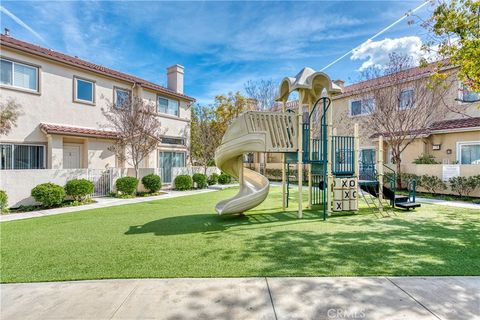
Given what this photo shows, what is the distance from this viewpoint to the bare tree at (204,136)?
21578 mm

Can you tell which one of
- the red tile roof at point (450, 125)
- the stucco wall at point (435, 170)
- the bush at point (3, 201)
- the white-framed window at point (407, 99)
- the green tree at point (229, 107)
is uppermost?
the green tree at point (229, 107)

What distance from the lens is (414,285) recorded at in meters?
3.87

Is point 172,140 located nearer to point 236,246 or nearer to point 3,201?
point 3,201

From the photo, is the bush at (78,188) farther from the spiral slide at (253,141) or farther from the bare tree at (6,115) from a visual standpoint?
the spiral slide at (253,141)

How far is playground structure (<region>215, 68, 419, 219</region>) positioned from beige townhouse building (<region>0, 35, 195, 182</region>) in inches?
387

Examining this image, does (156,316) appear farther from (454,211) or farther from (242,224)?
(454,211)

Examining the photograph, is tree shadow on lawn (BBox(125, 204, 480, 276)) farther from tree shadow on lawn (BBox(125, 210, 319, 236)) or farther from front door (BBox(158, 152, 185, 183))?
front door (BBox(158, 152, 185, 183))

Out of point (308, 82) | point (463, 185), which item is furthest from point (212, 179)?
point (463, 185)

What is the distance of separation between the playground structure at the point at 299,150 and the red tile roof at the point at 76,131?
367 inches

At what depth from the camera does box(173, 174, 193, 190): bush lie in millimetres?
17766

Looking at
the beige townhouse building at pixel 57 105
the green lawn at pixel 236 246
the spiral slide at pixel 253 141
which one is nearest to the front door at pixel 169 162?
the beige townhouse building at pixel 57 105

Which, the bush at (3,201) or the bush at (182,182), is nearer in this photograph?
the bush at (3,201)

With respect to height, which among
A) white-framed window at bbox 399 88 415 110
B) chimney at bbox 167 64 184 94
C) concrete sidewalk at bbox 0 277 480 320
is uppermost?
chimney at bbox 167 64 184 94

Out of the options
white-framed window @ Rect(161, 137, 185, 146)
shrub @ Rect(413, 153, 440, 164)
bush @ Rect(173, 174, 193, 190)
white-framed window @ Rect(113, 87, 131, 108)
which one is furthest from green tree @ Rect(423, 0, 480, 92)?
white-framed window @ Rect(161, 137, 185, 146)
